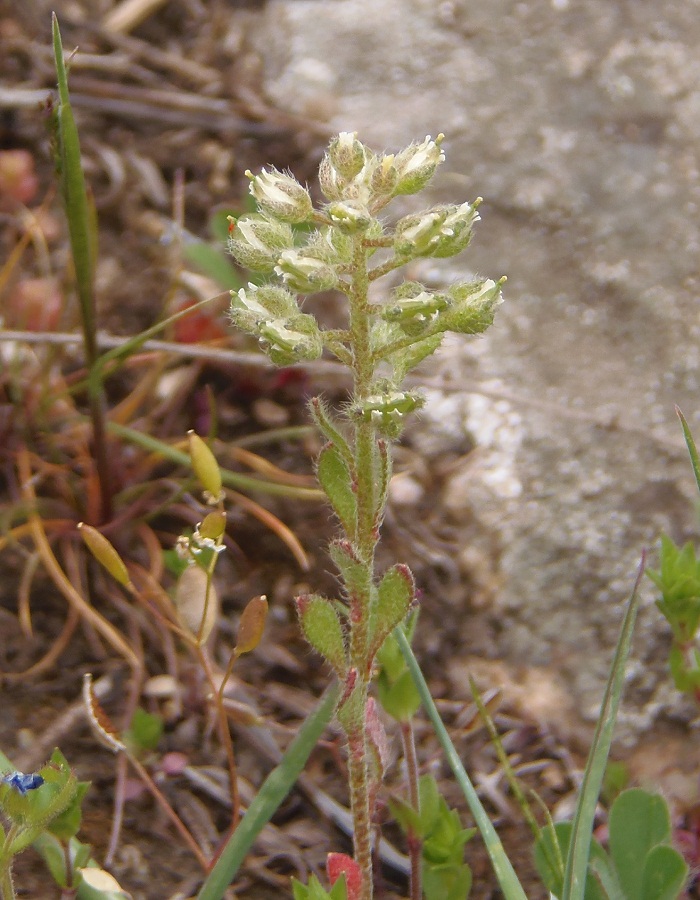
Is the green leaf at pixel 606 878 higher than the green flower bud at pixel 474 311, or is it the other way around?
the green flower bud at pixel 474 311

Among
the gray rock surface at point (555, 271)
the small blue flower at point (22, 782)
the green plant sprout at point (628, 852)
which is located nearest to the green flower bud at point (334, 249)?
the small blue flower at point (22, 782)

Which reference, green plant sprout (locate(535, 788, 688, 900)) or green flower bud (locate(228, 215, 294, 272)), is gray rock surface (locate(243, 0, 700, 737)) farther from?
green flower bud (locate(228, 215, 294, 272))

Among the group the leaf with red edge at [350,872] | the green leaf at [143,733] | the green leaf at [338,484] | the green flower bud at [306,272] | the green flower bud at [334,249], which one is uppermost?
the green flower bud at [334,249]

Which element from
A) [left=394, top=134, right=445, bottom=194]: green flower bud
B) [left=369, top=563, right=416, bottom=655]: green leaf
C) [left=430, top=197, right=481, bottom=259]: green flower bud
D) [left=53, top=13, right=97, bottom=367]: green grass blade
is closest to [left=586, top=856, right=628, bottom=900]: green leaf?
[left=369, top=563, right=416, bottom=655]: green leaf

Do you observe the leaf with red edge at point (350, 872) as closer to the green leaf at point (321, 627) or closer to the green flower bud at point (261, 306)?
the green leaf at point (321, 627)

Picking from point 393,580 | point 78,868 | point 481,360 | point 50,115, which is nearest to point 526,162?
point 481,360

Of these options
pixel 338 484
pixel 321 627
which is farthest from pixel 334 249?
pixel 321 627

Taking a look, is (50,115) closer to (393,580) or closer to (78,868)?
(393,580)
